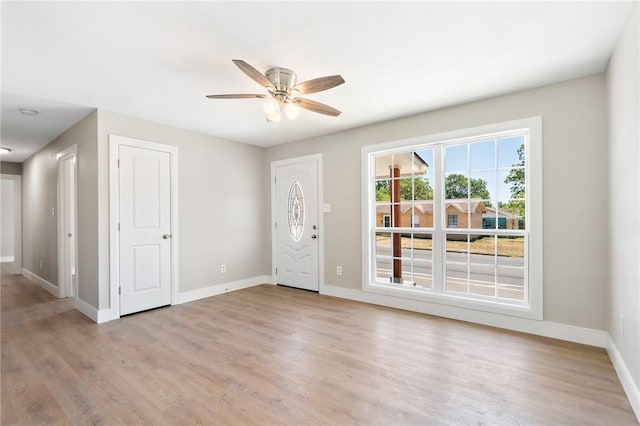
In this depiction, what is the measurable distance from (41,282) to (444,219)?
6.88 meters

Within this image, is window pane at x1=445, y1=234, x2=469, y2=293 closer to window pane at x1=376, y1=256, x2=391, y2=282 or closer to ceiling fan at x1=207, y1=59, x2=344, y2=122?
window pane at x1=376, y1=256, x2=391, y2=282

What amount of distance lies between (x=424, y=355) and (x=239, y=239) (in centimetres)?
355

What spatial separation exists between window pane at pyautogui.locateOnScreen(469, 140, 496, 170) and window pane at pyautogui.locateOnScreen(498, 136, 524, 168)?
0.07 m

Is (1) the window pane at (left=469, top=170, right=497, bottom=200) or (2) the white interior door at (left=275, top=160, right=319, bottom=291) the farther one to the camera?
(2) the white interior door at (left=275, top=160, right=319, bottom=291)

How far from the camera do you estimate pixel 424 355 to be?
263 cm

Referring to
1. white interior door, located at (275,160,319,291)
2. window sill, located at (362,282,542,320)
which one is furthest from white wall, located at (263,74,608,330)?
white interior door, located at (275,160,319,291)

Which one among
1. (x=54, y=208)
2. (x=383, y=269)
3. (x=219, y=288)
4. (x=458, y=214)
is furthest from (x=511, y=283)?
(x=54, y=208)

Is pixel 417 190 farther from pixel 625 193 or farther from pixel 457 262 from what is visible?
pixel 625 193

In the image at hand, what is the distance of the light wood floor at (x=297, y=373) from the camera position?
1.87 metres

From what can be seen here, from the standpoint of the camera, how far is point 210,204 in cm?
476

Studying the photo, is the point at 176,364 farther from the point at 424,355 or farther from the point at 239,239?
the point at 239,239

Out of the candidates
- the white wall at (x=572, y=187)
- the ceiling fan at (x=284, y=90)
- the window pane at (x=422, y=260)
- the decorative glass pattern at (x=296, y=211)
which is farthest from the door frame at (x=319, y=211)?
the white wall at (x=572, y=187)

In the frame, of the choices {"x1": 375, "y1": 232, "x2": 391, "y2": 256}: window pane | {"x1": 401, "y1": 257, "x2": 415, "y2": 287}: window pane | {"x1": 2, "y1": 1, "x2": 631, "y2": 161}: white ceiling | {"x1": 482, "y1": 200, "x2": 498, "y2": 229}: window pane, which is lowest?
{"x1": 401, "y1": 257, "x2": 415, "y2": 287}: window pane

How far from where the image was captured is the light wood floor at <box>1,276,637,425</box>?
6.14 feet
